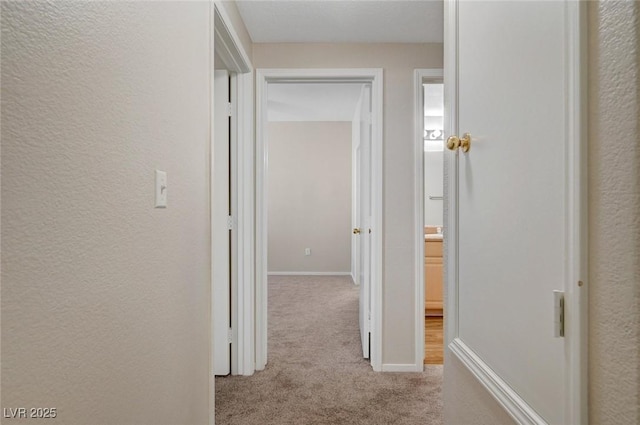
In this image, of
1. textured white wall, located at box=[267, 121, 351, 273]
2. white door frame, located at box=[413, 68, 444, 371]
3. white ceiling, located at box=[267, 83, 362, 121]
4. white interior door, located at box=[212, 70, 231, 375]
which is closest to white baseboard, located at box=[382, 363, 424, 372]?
white door frame, located at box=[413, 68, 444, 371]

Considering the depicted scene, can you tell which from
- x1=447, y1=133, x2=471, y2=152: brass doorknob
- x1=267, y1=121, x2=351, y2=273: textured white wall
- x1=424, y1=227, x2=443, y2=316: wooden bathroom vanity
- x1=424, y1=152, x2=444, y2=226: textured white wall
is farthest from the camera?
x1=267, y1=121, x2=351, y2=273: textured white wall

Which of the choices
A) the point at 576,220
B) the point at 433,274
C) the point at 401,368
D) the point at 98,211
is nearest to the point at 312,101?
the point at 433,274

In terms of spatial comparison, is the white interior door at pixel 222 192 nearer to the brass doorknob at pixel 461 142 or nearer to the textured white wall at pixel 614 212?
the brass doorknob at pixel 461 142

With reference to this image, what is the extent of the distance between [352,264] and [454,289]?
4.94m

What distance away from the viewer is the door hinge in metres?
0.69

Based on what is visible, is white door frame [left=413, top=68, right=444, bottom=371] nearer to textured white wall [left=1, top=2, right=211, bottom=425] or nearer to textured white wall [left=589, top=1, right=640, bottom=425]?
textured white wall [left=1, top=2, right=211, bottom=425]

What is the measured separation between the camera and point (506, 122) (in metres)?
0.89

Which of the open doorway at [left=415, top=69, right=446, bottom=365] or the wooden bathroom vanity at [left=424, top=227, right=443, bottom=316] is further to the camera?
the wooden bathroom vanity at [left=424, top=227, right=443, bottom=316]

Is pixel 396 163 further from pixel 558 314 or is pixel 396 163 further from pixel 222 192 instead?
pixel 558 314

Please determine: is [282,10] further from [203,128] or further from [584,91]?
[584,91]

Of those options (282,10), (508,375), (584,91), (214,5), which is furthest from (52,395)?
(282,10)

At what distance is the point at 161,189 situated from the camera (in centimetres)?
119

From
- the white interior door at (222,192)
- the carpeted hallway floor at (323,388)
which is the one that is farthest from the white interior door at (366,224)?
the white interior door at (222,192)

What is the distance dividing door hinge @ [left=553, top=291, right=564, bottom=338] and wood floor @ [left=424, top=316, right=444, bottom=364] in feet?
7.71
